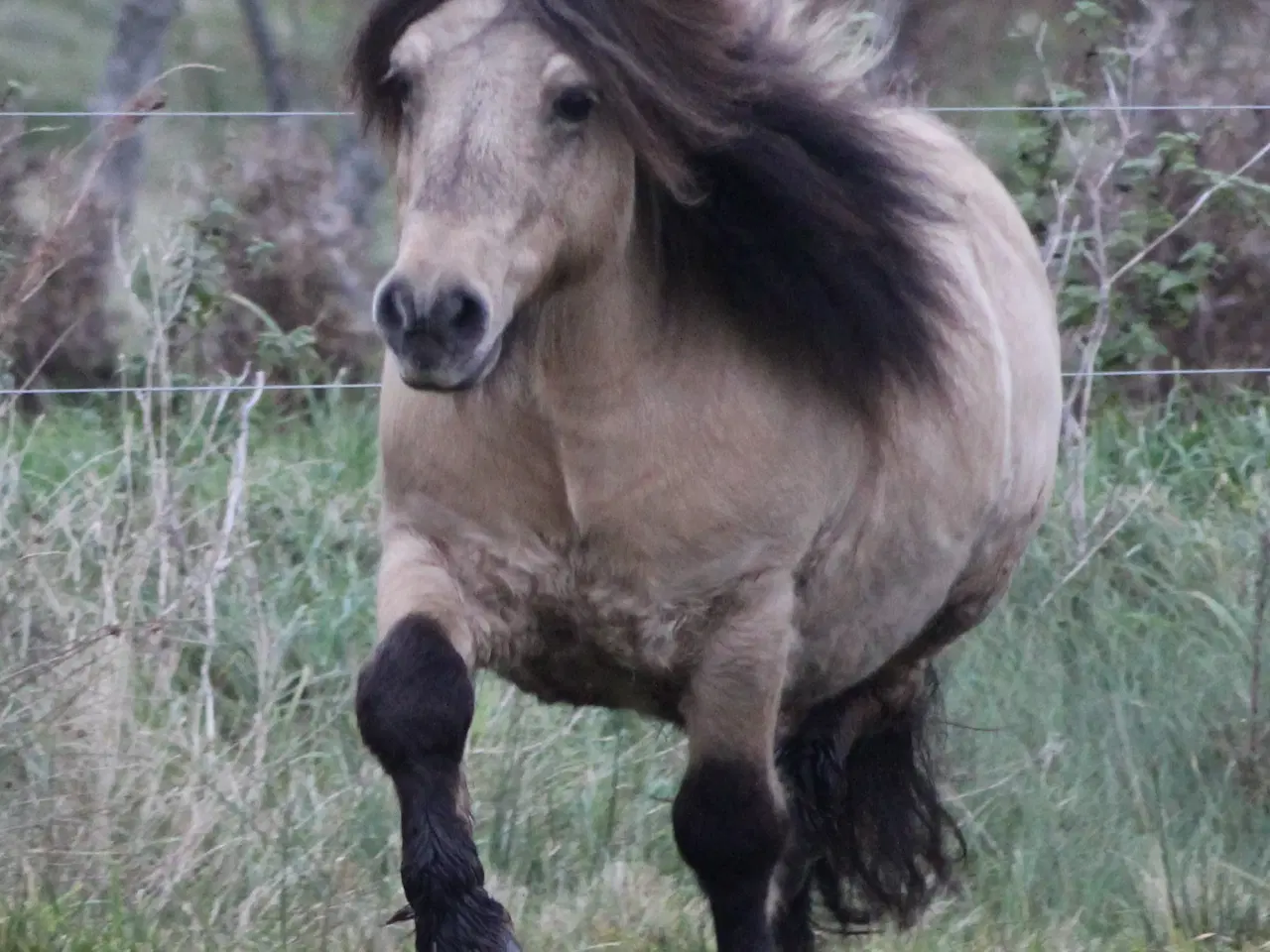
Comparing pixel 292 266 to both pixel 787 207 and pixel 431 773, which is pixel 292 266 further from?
pixel 431 773

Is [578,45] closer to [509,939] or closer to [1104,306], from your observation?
[509,939]

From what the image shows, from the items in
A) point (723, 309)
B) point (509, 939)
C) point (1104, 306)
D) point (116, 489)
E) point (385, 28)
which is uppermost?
point (385, 28)

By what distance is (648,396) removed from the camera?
3.48 m

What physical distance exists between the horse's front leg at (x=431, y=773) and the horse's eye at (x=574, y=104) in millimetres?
796

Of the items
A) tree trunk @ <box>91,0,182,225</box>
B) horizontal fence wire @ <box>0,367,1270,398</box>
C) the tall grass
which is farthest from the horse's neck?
tree trunk @ <box>91,0,182,225</box>

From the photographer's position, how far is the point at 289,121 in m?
9.12

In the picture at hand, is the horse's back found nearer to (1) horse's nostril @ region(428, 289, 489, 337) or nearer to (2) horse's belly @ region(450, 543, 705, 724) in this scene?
(2) horse's belly @ region(450, 543, 705, 724)

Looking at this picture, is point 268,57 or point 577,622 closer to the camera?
point 577,622

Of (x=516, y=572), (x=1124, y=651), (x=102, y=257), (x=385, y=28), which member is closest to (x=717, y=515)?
(x=516, y=572)

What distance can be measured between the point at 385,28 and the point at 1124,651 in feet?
10.6

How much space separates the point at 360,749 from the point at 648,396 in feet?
6.66

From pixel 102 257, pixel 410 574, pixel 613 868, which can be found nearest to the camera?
pixel 410 574

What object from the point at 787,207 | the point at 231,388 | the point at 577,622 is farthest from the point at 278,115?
the point at 577,622

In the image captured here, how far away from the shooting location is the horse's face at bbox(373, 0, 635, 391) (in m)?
2.89
